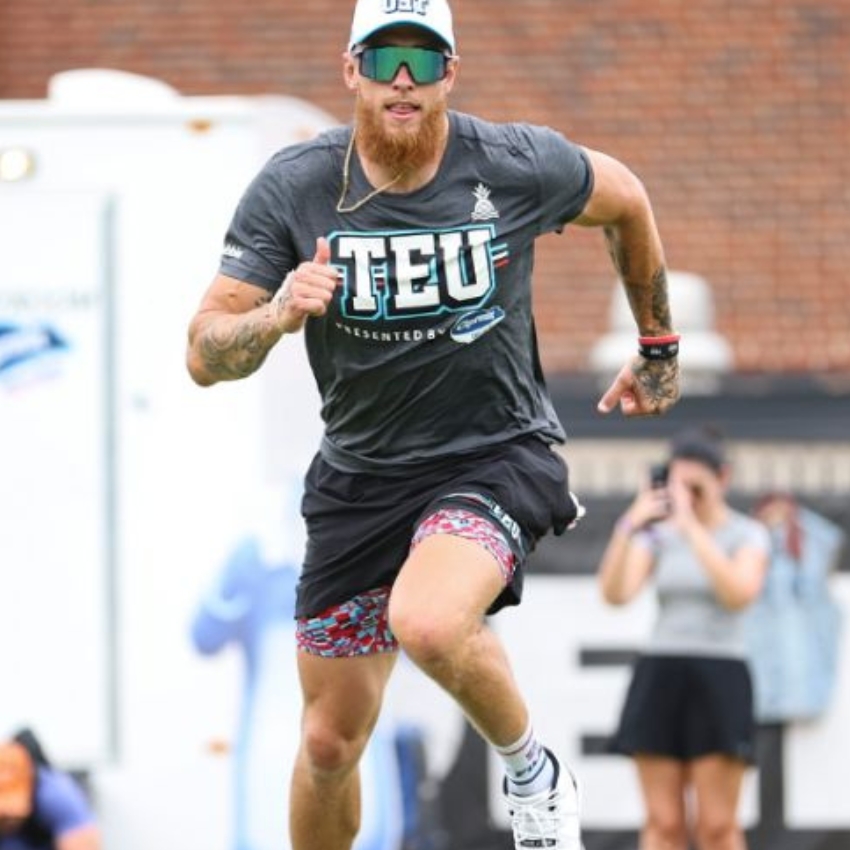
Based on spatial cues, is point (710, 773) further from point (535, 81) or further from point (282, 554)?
point (535, 81)

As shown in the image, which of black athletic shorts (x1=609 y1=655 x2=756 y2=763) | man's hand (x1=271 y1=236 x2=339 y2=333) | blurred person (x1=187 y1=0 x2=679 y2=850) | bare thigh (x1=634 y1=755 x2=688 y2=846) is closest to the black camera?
black athletic shorts (x1=609 y1=655 x2=756 y2=763)

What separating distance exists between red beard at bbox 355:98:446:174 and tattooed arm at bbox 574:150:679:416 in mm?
468

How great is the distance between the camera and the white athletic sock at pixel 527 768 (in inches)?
228

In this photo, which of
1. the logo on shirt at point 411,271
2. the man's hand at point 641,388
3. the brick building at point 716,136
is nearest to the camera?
the logo on shirt at point 411,271

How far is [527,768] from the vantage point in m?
5.81

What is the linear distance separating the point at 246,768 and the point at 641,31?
7432 millimetres

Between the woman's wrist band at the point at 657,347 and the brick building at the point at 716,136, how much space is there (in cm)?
877

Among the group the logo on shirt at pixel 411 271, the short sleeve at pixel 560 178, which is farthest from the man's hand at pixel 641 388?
the logo on shirt at pixel 411 271

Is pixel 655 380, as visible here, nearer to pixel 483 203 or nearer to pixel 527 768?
pixel 483 203

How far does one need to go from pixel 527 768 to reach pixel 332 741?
536mm

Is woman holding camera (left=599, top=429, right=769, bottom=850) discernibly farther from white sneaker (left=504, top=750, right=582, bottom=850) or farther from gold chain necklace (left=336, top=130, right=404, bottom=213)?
gold chain necklace (left=336, top=130, right=404, bottom=213)

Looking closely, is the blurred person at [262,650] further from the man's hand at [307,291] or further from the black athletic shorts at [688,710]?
the man's hand at [307,291]

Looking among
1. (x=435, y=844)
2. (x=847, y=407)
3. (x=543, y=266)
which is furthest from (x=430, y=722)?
(x=543, y=266)

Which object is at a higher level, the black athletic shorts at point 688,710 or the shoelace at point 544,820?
the black athletic shorts at point 688,710
